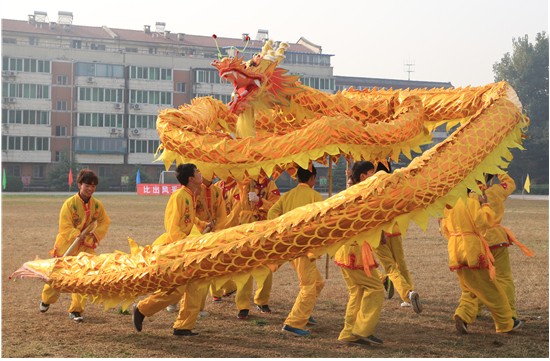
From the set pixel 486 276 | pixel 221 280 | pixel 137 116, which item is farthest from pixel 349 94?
pixel 137 116

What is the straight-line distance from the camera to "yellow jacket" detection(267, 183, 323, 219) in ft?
25.1

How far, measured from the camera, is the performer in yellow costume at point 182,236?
7285 millimetres

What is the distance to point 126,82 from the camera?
58031 millimetres

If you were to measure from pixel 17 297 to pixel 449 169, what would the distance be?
6006 mm

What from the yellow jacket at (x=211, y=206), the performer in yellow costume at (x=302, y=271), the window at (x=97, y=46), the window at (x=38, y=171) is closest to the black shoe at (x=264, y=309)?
the yellow jacket at (x=211, y=206)

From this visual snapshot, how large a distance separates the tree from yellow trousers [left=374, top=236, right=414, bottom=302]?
1763 inches

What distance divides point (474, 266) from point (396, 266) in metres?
1.77

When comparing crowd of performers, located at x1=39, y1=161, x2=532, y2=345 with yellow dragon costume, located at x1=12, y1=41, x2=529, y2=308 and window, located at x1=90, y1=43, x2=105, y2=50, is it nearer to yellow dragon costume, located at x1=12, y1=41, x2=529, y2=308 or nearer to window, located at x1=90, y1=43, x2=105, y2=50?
yellow dragon costume, located at x1=12, y1=41, x2=529, y2=308

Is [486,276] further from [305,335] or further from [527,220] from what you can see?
[527,220]

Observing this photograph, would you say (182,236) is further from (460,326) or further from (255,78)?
(460,326)

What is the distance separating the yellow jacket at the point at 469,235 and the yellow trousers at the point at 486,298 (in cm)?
10

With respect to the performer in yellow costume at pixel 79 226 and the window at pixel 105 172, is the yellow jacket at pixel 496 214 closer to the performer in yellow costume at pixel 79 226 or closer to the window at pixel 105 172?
the performer in yellow costume at pixel 79 226

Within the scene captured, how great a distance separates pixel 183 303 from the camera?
24.8ft

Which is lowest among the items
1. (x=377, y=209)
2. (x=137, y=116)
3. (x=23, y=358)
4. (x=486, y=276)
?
(x=23, y=358)
